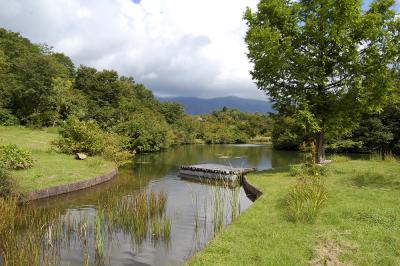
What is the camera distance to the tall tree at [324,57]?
60.2ft

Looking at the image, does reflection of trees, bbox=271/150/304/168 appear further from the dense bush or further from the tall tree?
the dense bush

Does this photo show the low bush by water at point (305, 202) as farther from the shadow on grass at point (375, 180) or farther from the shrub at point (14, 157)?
the shrub at point (14, 157)

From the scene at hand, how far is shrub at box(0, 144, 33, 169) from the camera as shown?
57.6ft

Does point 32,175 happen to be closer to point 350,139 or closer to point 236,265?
point 236,265

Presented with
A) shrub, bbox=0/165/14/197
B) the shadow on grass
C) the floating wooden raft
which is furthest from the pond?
the floating wooden raft

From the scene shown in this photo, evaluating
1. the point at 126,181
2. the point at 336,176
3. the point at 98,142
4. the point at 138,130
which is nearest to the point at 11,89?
the point at 138,130

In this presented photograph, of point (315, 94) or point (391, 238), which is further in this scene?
point (315, 94)

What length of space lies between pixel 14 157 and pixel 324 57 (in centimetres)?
1778

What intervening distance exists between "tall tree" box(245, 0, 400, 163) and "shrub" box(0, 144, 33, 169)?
14.1 m

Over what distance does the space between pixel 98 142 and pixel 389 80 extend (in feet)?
66.4

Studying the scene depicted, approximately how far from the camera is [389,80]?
18656 millimetres

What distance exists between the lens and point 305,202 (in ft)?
33.9

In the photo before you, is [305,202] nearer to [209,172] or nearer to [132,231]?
[132,231]

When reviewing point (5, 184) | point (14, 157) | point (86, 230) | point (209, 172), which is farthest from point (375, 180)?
point (14, 157)
